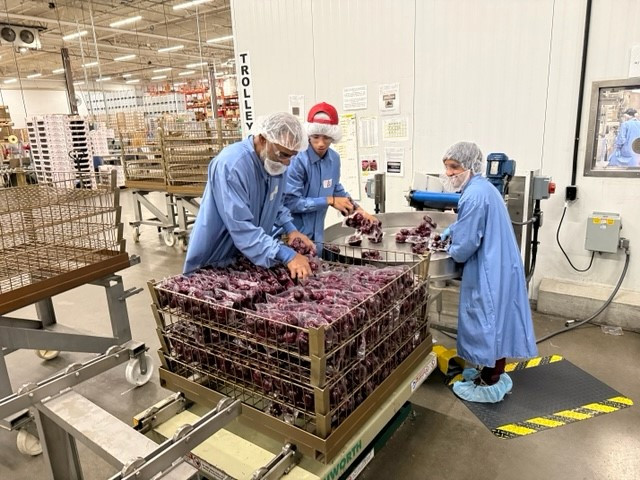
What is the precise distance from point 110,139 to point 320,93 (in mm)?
10555

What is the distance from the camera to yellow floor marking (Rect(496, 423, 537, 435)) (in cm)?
246

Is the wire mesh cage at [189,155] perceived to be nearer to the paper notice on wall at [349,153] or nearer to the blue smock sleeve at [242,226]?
the paper notice on wall at [349,153]

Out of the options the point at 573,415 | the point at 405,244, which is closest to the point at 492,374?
the point at 573,415

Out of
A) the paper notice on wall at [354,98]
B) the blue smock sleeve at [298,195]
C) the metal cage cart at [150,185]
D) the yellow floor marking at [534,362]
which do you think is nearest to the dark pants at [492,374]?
the yellow floor marking at [534,362]

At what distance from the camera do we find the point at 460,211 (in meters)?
2.38

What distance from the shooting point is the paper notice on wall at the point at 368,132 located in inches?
177

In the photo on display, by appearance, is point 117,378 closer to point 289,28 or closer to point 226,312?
point 226,312

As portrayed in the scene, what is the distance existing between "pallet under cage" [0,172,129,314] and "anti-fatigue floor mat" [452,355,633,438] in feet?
8.18

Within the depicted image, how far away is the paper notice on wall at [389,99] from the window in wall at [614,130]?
5.31 feet

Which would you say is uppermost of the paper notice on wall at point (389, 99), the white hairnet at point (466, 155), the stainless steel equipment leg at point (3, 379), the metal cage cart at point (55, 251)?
the paper notice on wall at point (389, 99)

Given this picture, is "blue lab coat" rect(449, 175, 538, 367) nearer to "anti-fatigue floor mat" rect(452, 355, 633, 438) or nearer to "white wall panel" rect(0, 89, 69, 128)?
"anti-fatigue floor mat" rect(452, 355, 633, 438)

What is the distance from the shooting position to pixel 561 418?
2.56 metres

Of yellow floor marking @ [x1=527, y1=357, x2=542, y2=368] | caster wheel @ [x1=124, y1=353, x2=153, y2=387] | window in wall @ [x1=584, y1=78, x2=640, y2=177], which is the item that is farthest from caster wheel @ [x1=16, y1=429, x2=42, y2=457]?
window in wall @ [x1=584, y1=78, x2=640, y2=177]

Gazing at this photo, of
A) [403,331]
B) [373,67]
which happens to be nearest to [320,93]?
[373,67]
